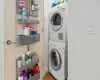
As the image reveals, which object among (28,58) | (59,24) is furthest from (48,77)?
(59,24)

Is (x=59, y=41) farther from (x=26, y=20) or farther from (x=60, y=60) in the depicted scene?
(x=26, y=20)

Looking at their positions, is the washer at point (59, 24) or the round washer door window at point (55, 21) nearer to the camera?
the washer at point (59, 24)

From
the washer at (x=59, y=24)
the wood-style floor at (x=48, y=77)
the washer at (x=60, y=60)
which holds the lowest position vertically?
the wood-style floor at (x=48, y=77)

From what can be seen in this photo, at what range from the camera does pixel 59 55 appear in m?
2.52

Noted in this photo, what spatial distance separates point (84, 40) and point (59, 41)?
1.31 metres

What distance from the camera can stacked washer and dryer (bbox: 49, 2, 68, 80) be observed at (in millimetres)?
2387

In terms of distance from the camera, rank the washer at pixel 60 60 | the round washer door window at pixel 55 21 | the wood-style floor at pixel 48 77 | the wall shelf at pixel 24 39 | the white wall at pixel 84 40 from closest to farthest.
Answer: the white wall at pixel 84 40
the wall shelf at pixel 24 39
the washer at pixel 60 60
the round washer door window at pixel 55 21
the wood-style floor at pixel 48 77

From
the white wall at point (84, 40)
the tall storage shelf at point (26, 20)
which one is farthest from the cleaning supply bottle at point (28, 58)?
the white wall at point (84, 40)

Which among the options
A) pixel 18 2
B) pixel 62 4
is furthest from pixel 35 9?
pixel 62 4

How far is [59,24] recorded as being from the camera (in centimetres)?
265

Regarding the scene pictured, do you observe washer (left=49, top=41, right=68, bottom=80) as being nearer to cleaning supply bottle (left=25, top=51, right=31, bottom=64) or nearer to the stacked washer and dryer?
the stacked washer and dryer

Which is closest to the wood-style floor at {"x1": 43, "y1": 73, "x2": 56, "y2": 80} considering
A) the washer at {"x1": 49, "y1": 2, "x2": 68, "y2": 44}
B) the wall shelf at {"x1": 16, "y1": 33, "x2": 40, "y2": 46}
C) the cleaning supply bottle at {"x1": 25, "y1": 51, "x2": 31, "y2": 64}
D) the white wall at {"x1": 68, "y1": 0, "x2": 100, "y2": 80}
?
the washer at {"x1": 49, "y1": 2, "x2": 68, "y2": 44}

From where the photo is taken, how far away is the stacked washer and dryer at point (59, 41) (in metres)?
2.39

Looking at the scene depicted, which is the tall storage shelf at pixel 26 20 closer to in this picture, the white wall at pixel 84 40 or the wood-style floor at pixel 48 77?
the white wall at pixel 84 40
